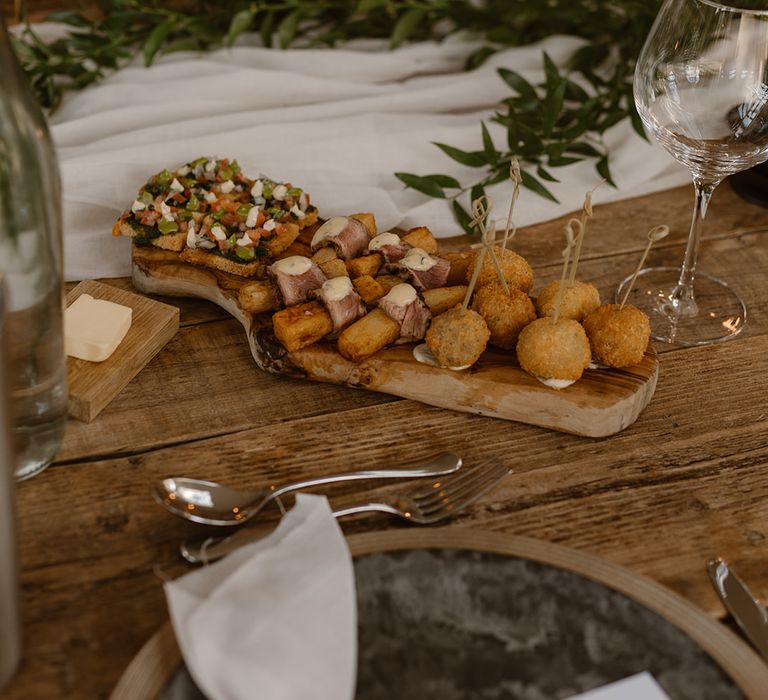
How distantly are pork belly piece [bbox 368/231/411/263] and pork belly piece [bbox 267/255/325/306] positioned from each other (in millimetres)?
101

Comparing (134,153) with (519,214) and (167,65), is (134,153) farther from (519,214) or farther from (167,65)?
(519,214)

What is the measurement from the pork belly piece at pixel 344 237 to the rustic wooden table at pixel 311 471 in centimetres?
16

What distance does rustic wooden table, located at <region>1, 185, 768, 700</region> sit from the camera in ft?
2.84

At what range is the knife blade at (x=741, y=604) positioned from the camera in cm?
85

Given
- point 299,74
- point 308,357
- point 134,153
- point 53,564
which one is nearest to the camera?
point 53,564

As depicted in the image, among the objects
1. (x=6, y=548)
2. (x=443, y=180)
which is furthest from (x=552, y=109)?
(x=6, y=548)

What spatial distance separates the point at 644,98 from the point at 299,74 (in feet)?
2.23

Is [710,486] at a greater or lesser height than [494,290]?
lesser

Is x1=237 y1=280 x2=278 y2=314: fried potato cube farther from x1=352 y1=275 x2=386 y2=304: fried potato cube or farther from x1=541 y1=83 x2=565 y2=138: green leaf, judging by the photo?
x1=541 y1=83 x2=565 y2=138: green leaf

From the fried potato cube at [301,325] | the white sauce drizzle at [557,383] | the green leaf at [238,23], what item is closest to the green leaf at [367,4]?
the green leaf at [238,23]

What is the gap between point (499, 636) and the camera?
81 centimetres

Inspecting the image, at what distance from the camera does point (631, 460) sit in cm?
107

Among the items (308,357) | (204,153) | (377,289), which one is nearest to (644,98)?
(377,289)

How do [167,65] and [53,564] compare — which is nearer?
[53,564]
